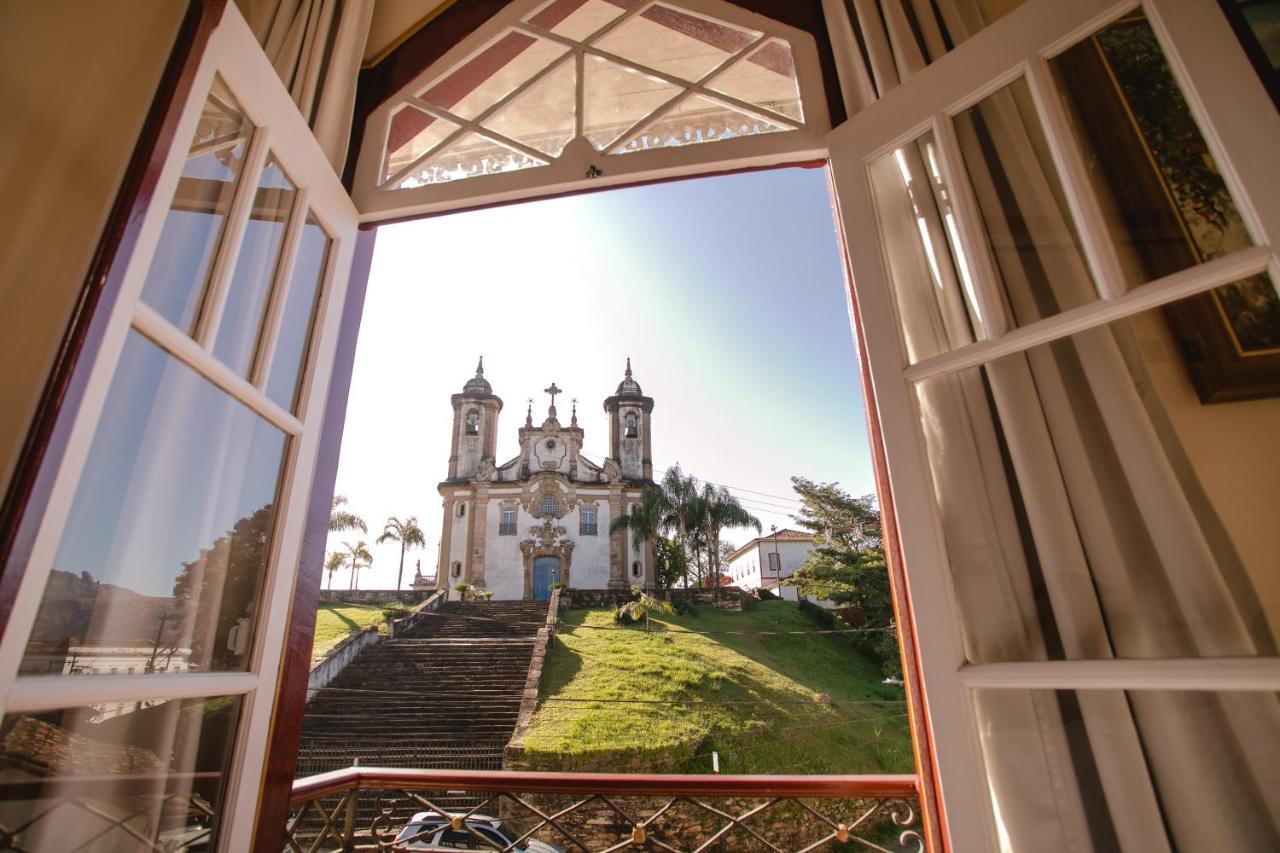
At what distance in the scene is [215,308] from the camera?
1065 mm

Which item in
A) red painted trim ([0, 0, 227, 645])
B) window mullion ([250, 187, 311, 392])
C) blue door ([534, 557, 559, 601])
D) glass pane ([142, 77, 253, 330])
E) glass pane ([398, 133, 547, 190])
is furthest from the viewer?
blue door ([534, 557, 559, 601])

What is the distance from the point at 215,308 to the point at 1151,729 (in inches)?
61.8

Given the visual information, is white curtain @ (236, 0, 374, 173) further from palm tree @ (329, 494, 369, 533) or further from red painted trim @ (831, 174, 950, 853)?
palm tree @ (329, 494, 369, 533)

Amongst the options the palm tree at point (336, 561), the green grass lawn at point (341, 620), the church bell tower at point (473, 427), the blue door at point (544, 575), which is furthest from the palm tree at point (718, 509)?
the palm tree at point (336, 561)

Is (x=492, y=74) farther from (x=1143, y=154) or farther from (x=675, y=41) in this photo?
(x=1143, y=154)

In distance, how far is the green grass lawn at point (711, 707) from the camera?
28.9 feet

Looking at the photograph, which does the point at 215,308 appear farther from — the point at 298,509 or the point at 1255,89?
the point at 1255,89

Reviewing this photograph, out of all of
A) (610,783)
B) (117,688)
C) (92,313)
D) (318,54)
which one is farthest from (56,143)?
(610,783)

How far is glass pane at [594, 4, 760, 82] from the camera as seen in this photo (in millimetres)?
1742

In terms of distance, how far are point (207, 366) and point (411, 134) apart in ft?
3.73

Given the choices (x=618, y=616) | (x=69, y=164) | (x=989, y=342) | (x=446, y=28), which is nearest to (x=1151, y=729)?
(x=989, y=342)

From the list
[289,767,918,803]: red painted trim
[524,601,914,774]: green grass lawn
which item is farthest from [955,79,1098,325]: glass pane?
[524,601,914,774]: green grass lawn

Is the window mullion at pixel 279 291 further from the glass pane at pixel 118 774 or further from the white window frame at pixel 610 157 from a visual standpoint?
the glass pane at pixel 118 774

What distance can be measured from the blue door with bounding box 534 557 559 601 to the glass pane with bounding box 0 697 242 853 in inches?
811
